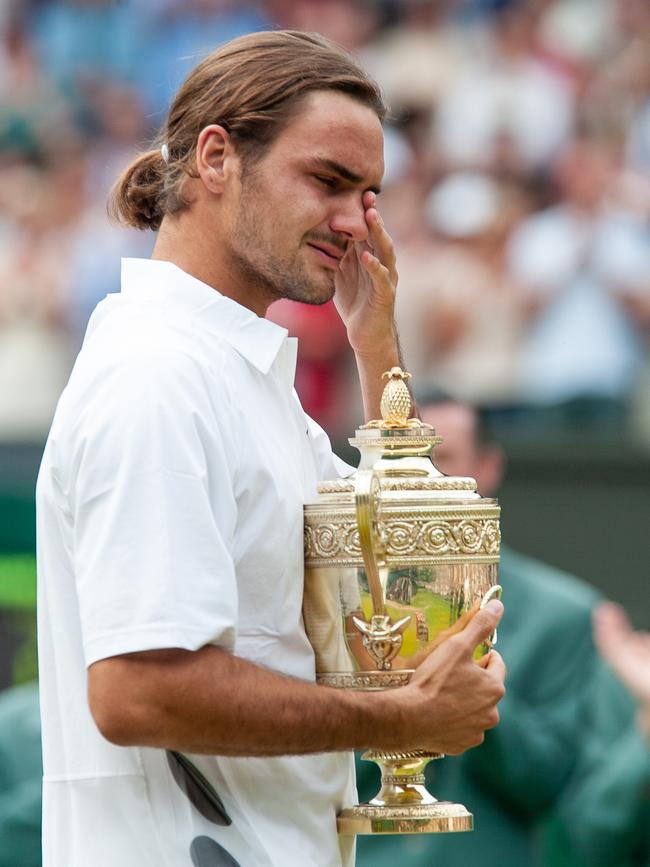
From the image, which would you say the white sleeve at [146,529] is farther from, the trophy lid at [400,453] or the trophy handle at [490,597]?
the trophy handle at [490,597]

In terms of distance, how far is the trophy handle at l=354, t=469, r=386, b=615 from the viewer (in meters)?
2.38

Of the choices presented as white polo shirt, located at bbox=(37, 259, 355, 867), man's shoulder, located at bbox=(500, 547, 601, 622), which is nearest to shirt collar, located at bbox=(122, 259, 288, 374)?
white polo shirt, located at bbox=(37, 259, 355, 867)

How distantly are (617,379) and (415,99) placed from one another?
2198mm

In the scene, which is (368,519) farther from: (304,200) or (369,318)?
(369,318)

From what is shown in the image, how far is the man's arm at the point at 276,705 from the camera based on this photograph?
2.17 m

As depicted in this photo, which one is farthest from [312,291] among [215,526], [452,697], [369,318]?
[452,697]

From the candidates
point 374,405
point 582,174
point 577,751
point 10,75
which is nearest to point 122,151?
point 10,75

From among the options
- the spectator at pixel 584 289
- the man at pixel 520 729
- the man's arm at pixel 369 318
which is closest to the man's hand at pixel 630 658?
the man at pixel 520 729

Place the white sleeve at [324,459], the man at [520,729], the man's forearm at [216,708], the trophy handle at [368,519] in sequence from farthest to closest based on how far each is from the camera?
the man at [520,729], the white sleeve at [324,459], the trophy handle at [368,519], the man's forearm at [216,708]

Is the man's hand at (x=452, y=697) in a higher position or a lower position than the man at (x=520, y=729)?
higher

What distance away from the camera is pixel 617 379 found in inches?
259

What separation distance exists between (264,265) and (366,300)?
45 centimetres

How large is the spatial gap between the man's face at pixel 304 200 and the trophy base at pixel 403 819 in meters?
0.75

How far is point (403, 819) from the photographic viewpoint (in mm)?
2541
